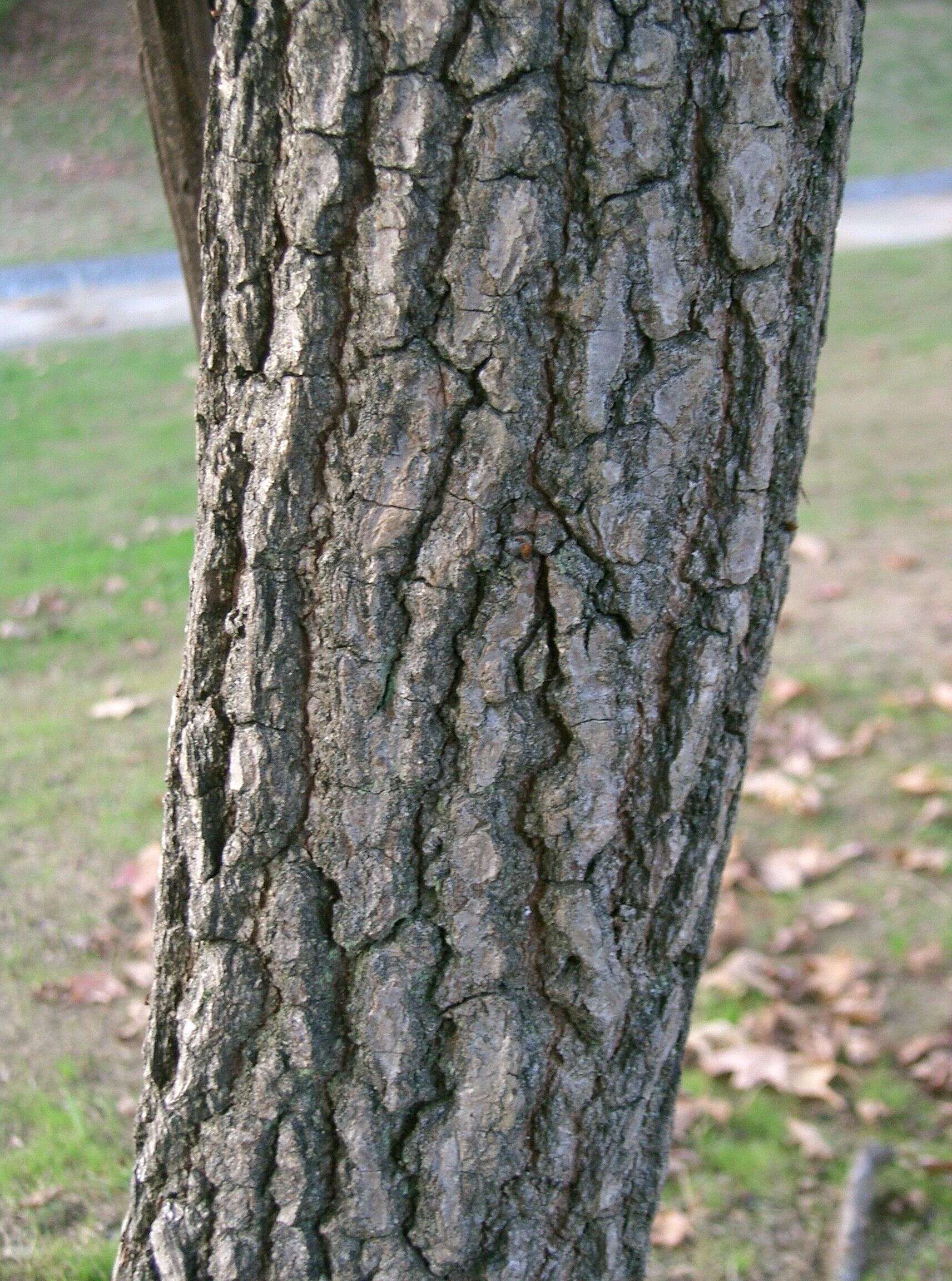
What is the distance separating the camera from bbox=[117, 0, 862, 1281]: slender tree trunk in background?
1184mm

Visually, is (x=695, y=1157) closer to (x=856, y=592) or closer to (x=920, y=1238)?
(x=920, y=1238)

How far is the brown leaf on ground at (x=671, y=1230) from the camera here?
8.16 feet


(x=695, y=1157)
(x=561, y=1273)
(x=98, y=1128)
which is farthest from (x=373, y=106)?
(x=695, y=1157)

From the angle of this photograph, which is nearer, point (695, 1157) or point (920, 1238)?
point (920, 1238)

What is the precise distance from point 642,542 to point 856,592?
173 inches

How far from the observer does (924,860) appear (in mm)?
3664

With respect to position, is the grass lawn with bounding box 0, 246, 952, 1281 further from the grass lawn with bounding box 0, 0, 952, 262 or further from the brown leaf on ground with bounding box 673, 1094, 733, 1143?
the grass lawn with bounding box 0, 0, 952, 262

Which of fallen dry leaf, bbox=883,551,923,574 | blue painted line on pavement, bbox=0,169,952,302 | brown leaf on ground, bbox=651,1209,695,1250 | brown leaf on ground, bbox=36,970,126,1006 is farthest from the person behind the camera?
blue painted line on pavement, bbox=0,169,952,302

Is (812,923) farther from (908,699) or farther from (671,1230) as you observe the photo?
(908,699)

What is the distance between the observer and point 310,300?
48.9 inches

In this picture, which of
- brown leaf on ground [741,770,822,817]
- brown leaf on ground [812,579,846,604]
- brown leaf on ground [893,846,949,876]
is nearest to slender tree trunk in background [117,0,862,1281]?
brown leaf on ground [893,846,949,876]

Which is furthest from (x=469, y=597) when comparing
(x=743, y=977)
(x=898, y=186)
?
(x=898, y=186)

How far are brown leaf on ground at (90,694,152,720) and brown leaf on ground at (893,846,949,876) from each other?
288 centimetres

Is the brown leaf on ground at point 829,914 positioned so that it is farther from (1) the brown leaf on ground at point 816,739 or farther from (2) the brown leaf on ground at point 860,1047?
(1) the brown leaf on ground at point 816,739
